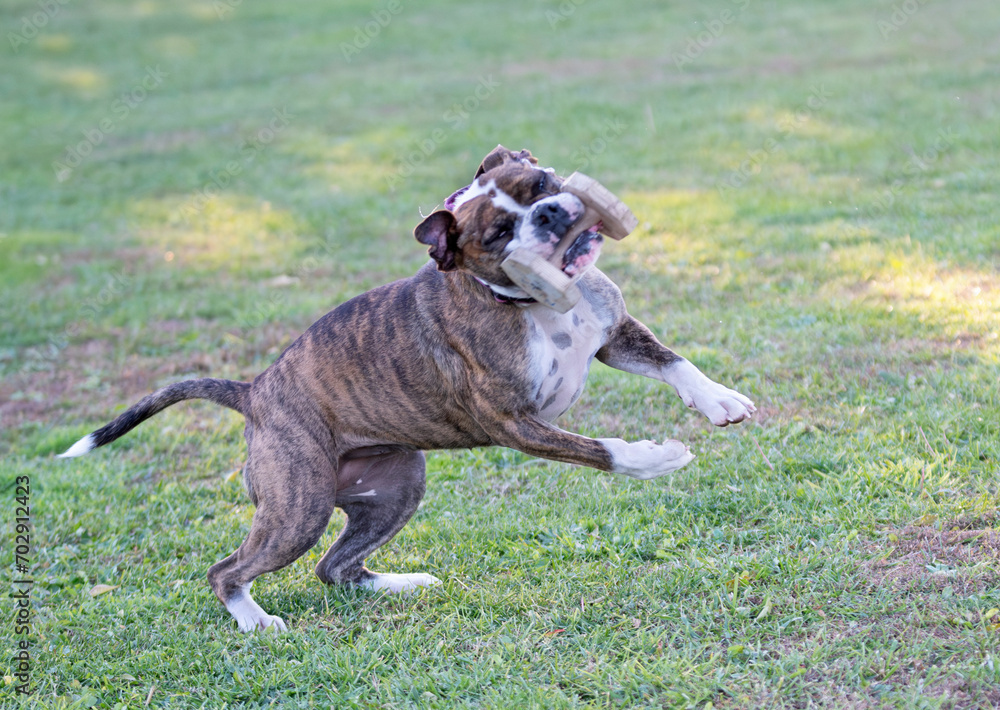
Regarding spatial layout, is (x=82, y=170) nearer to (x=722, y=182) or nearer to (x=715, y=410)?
(x=722, y=182)

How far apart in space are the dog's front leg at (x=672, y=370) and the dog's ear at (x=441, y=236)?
2.56 ft

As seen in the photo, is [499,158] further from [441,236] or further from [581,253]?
[581,253]

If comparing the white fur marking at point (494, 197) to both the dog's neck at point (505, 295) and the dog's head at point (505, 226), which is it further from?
the dog's neck at point (505, 295)

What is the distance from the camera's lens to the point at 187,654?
4.05 meters

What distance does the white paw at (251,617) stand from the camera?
4.17 m

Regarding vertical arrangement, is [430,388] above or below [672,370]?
below

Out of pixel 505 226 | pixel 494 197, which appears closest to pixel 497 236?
pixel 505 226

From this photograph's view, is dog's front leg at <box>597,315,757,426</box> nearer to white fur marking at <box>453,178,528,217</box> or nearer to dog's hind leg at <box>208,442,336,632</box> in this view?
white fur marking at <box>453,178,528,217</box>

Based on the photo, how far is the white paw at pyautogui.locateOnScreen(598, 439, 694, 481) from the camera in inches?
140

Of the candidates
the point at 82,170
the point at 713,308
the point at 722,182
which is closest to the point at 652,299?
the point at 713,308

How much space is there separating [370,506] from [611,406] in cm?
185

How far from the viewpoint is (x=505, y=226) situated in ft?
12.0

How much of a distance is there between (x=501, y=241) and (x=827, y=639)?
6.10ft

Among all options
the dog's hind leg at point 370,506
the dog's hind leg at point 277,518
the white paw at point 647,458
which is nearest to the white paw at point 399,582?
the dog's hind leg at point 370,506
